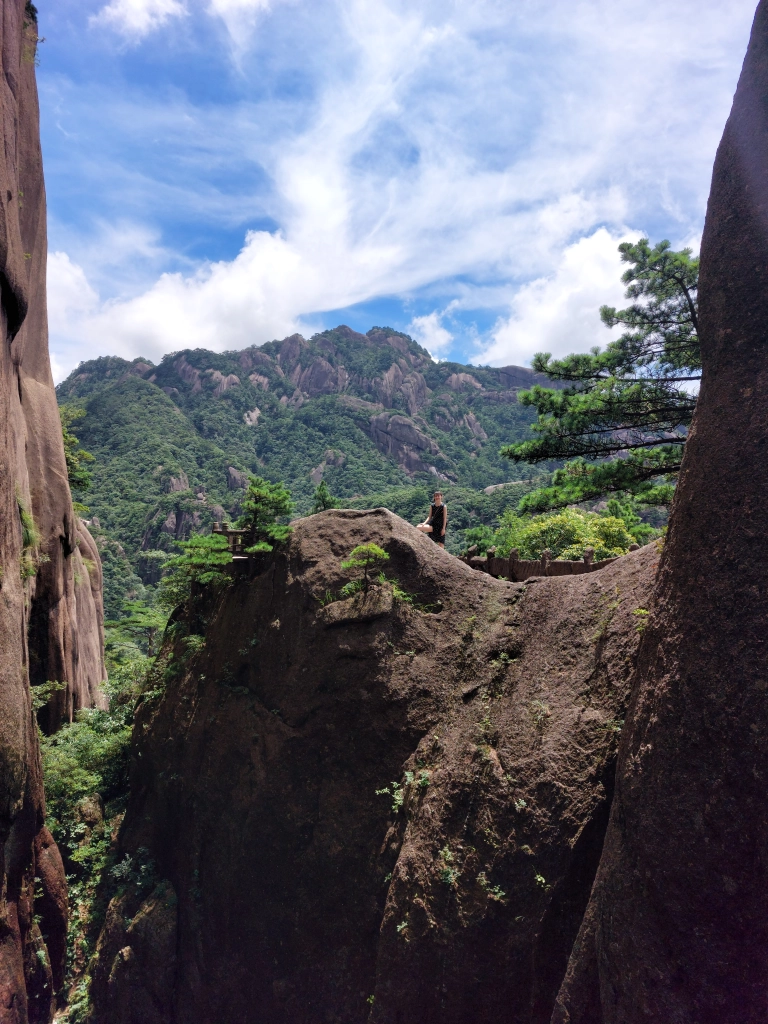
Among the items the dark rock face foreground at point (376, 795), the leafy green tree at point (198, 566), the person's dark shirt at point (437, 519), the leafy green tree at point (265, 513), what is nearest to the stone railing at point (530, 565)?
the person's dark shirt at point (437, 519)

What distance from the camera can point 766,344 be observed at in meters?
4.49

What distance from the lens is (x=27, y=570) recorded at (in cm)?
1091

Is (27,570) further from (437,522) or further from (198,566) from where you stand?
(437,522)

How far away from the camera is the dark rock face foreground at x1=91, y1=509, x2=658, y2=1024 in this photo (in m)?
6.23

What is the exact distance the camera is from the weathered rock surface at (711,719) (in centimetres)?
412

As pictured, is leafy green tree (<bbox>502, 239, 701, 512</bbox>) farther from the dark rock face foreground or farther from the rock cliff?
the rock cliff

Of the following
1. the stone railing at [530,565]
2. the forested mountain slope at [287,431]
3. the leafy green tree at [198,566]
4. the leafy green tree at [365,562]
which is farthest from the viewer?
the forested mountain slope at [287,431]

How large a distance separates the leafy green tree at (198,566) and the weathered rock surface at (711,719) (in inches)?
328

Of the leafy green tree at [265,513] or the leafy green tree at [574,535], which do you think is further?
the leafy green tree at [574,535]

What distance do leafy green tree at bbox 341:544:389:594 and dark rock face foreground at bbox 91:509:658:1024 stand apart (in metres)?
0.29

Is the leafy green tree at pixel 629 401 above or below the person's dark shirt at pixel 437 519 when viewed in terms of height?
above

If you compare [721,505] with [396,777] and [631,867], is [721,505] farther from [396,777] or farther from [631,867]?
[396,777]

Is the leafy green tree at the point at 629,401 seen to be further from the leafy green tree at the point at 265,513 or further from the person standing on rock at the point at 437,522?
the leafy green tree at the point at 265,513

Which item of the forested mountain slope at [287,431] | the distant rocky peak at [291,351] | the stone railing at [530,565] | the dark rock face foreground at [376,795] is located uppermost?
the distant rocky peak at [291,351]
